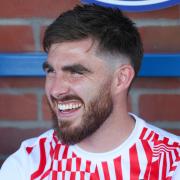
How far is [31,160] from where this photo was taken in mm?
1387

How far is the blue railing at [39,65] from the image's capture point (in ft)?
5.35

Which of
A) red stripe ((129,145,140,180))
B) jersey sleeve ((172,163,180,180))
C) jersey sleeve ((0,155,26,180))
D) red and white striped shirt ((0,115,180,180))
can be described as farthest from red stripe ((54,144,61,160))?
jersey sleeve ((172,163,180,180))

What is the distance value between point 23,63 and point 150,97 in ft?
1.45

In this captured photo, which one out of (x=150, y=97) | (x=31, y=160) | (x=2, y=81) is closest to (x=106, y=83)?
(x=31, y=160)

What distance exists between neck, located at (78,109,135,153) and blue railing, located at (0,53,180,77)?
0.91 feet

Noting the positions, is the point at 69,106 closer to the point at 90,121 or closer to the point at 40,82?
the point at 90,121

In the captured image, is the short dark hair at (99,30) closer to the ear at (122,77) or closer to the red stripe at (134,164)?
the ear at (122,77)

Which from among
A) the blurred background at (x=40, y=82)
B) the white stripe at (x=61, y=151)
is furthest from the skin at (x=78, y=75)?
the blurred background at (x=40, y=82)

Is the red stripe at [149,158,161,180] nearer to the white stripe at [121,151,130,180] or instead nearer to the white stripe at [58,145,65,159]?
the white stripe at [121,151,130,180]

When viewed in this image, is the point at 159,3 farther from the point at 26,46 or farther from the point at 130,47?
the point at 26,46

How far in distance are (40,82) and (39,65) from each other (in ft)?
0.29

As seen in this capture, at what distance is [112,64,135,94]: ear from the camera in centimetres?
137

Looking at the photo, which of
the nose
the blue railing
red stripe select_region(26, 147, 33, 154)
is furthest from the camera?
the blue railing

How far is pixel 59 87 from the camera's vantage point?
1.32 metres
